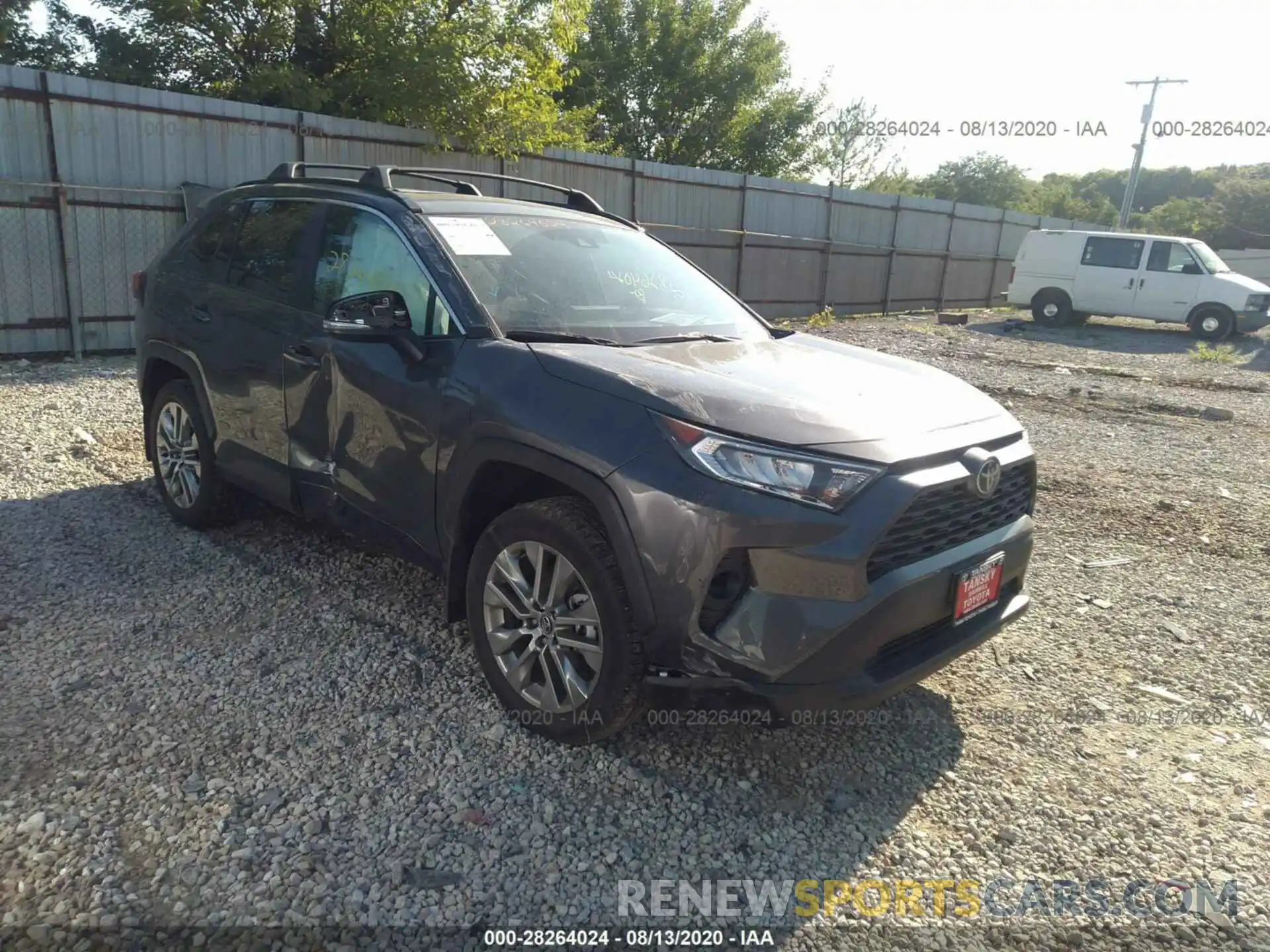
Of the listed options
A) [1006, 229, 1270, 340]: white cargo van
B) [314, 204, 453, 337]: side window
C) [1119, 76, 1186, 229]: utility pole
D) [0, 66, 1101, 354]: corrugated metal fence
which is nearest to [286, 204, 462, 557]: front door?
[314, 204, 453, 337]: side window

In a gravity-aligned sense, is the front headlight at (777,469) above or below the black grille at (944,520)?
above

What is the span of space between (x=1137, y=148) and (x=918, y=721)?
138ft

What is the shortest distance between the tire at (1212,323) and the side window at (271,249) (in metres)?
18.4

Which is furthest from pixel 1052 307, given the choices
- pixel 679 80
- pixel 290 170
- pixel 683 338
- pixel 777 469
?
pixel 777 469

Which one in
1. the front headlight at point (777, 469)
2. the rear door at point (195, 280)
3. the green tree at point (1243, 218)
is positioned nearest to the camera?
the front headlight at point (777, 469)

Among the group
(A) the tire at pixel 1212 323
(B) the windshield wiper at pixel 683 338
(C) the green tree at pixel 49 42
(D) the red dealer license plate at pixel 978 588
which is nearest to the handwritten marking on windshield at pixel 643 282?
(B) the windshield wiper at pixel 683 338

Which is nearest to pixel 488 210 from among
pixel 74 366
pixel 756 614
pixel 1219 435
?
pixel 756 614

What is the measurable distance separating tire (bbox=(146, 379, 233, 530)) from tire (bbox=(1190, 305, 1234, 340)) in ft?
61.2

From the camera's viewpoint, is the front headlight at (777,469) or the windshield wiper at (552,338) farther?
the windshield wiper at (552,338)

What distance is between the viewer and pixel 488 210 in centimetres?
369

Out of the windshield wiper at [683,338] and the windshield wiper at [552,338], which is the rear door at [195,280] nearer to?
the windshield wiper at [552,338]

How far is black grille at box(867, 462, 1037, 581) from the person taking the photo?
254 cm

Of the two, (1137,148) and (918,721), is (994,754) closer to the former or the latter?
(918,721)

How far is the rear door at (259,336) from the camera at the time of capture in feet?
12.5
